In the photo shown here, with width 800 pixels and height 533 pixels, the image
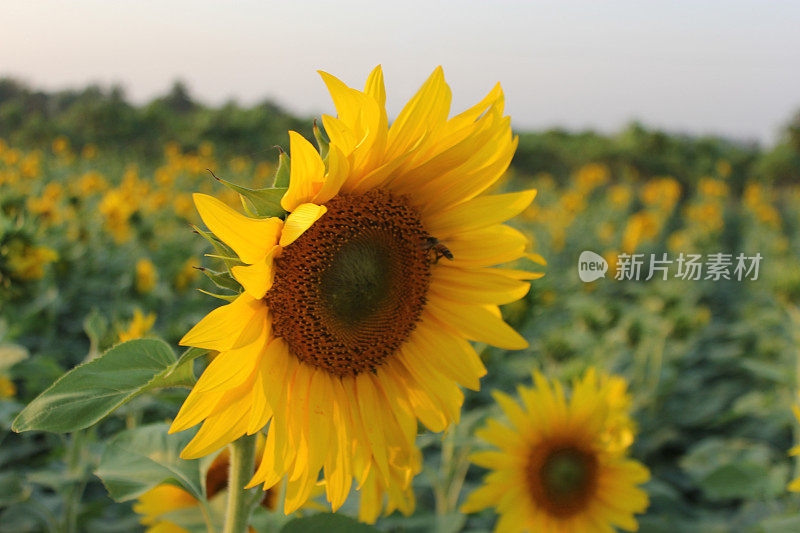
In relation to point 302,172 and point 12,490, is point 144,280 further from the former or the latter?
point 302,172

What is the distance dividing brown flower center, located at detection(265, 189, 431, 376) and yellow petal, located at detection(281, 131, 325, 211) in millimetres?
94

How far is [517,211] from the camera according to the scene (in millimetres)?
811

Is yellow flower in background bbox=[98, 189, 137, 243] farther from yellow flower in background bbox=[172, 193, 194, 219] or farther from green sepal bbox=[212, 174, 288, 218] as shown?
green sepal bbox=[212, 174, 288, 218]

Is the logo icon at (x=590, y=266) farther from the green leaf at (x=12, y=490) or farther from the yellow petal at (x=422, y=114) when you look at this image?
the green leaf at (x=12, y=490)

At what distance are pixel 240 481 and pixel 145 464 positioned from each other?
0.62 feet

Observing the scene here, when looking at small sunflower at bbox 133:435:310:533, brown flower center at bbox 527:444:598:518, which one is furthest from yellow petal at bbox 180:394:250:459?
brown flower center at bbox 527:444:598:518

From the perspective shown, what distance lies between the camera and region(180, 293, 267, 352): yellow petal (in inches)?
25.4

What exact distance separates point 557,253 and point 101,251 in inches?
175

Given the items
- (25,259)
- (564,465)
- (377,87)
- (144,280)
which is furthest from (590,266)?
(144,280)

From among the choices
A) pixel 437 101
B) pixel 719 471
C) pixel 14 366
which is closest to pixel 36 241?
pixel 14 366

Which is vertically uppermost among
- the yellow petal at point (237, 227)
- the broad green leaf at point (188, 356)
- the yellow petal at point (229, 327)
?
the yellow petal at point (237, 227)

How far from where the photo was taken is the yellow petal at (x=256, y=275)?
652 millimetres

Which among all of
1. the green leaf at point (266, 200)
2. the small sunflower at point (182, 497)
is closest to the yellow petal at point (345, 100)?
the green leaf at point (266, 200)

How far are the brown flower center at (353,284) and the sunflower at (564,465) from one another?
0.85 metres
